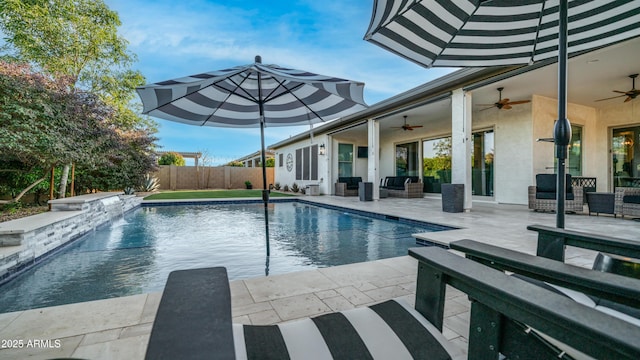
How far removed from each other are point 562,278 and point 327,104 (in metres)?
3.36

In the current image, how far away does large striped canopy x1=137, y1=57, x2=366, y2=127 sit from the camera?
2.88 m

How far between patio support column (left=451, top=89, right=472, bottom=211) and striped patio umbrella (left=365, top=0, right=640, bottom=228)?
147 inches

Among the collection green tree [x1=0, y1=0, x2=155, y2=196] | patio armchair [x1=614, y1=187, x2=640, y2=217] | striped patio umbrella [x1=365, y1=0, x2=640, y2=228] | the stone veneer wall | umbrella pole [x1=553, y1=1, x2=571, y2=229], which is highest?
green tree [x1=0, y1=0, x2=155, y2=196]

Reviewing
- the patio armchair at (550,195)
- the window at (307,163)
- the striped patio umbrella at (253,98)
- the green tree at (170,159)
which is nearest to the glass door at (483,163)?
the patio armchair at (550,195)

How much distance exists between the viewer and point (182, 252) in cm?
398

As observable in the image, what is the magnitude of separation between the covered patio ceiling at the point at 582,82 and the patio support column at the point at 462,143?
359 mm

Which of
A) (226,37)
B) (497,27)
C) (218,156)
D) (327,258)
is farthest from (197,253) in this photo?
(218,156)

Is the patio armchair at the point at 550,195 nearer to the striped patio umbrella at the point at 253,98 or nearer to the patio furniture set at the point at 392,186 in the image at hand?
the patio furniture set at the point at 392,186

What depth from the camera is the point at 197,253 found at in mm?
3943

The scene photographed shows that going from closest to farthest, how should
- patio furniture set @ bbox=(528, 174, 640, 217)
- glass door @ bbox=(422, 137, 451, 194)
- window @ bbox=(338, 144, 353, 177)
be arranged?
patio furniture set @ bbox=(528, 174, 640, 217) < glass door @ bbox=(422, 137, 451, 194) < window @ bbox=(338, 144, 353, 177)

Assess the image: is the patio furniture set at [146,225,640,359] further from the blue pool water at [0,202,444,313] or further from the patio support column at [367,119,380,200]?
the patio support column at [367,119,380,200]

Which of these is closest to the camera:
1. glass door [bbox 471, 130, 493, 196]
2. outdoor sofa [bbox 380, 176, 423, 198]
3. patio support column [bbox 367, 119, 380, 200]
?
glass door [bbox 471, 130, 493, 196]

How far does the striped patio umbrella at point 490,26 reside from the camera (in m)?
2.62

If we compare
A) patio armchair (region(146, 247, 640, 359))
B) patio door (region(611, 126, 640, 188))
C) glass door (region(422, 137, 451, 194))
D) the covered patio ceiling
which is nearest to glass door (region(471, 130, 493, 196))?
the covered patio ceiling
